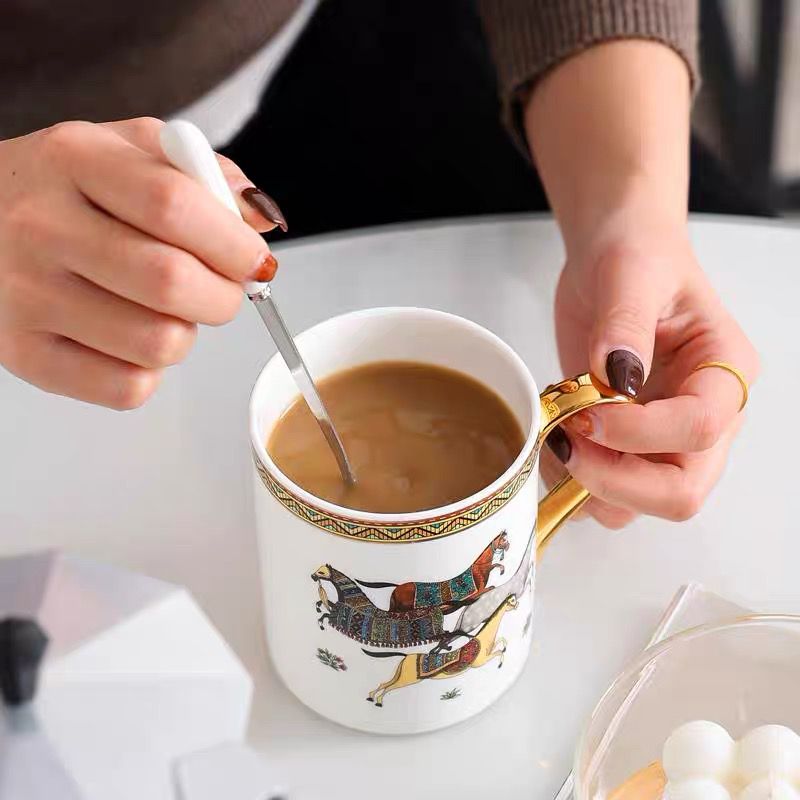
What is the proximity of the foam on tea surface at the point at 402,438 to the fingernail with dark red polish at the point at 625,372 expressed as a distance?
0.06 metres

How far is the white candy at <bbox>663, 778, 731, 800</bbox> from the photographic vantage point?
0.47 meters

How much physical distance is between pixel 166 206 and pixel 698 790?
1.07 ft

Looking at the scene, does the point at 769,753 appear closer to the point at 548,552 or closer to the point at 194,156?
the point at 548,552

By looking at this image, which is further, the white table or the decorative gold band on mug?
the white table

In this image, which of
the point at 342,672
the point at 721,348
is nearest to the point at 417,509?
the point at 342,672

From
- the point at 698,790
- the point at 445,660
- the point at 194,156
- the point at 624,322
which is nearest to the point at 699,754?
the point at 698,790

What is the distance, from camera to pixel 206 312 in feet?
1.58

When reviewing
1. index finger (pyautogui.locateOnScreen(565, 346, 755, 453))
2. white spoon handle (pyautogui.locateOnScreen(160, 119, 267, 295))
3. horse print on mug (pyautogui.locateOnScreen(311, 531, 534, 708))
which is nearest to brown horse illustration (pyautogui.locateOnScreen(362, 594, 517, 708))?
horse print on mug (pyautogui.locateOnScreen(311, 531, 534, 708))

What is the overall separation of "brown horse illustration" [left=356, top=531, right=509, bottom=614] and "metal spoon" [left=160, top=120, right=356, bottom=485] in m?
0.06

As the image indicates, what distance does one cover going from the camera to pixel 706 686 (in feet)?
1.79

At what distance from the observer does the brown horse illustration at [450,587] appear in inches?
19.1

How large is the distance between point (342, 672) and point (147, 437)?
0.26 metres

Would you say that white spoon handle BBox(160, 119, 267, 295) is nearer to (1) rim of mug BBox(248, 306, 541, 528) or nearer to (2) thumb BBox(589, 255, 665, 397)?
(1) rim of mug BBox(248, 306, 541, 528)

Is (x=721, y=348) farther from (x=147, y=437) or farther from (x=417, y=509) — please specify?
(x=147, y=437)
